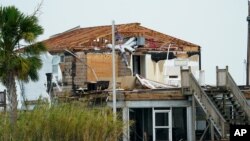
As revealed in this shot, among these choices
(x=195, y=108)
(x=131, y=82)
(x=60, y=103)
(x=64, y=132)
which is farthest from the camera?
(x=131, y=82)

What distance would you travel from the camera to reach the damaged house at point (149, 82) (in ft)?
154

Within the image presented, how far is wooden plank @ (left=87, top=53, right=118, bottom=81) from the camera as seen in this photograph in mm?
56531

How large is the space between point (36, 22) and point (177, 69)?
A: 23156mm

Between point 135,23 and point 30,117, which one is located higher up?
point 135,23

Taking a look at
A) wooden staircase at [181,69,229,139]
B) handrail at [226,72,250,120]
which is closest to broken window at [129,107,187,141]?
wooden staircase at [181,69,229,139]

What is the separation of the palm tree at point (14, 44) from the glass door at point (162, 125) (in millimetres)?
11643

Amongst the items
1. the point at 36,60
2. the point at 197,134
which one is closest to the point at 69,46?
the point at 197,134

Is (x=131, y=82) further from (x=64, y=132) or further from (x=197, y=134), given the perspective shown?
(x=64, y=132)

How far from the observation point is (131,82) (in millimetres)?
52094

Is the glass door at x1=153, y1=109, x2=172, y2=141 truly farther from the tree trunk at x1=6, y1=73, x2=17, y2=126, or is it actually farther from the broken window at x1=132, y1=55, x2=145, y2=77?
the tree trunk at x1=6, y1=73, x2=17, y2=126

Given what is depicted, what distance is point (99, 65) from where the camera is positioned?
187ft

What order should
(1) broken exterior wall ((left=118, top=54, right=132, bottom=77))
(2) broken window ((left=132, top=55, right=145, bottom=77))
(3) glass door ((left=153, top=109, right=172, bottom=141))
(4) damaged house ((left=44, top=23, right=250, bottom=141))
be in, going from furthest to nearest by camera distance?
(2) broken window ((left=132, top=55, right=145, bottom=77)) → (1) broken exterior wall ((left=118, top=54, right=132, bottom=77)) → (3) glass door ((left=153, top=109, right=172, bottom=141)) → (4) damaged house ((left=44, top=23, right=250, bottom=141))

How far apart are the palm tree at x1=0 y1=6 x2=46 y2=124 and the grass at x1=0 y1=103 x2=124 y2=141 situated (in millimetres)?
2603

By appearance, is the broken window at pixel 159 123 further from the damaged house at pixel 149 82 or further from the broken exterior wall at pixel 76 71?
the broken exterior wall at pixel 76 71
